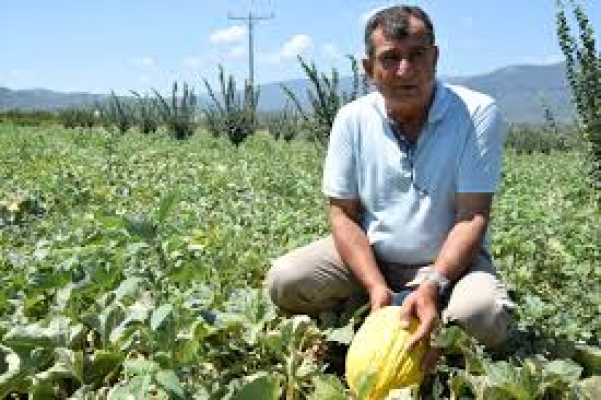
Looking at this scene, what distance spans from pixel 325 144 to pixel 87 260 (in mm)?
12207

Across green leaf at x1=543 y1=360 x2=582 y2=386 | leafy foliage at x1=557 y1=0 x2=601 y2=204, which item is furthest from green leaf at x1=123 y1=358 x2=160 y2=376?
leafy foliage at x1=557 y1=0 x2=601 y2=204

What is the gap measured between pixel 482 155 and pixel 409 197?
0.36 m

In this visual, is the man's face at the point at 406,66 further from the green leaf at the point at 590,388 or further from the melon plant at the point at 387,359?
the green leaf at the point at 590,388

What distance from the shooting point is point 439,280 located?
12.1ft

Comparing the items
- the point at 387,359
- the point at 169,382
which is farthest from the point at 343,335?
the point at 169,382

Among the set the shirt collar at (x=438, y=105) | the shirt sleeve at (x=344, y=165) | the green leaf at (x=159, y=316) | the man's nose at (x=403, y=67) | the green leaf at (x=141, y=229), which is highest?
the man's nose at (x=403, y=67)

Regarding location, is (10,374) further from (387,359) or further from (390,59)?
(390,59)

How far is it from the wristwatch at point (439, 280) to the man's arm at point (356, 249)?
0.23 m

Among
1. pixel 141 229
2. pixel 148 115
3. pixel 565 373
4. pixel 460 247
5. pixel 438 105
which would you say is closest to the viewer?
pixel 141 229

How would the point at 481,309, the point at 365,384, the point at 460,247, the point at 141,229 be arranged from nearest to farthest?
the point at 141,229, the point at 365,384, the point at 481,309, the point at 460,247

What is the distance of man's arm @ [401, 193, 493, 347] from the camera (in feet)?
11.9

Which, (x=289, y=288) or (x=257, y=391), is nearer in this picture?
(x=257, y=391)

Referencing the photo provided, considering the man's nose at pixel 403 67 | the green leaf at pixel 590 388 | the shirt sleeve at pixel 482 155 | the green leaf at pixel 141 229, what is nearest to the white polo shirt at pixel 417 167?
the shirt sleeve at pixel 482 155

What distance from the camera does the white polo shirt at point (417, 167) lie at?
13.0 feet
